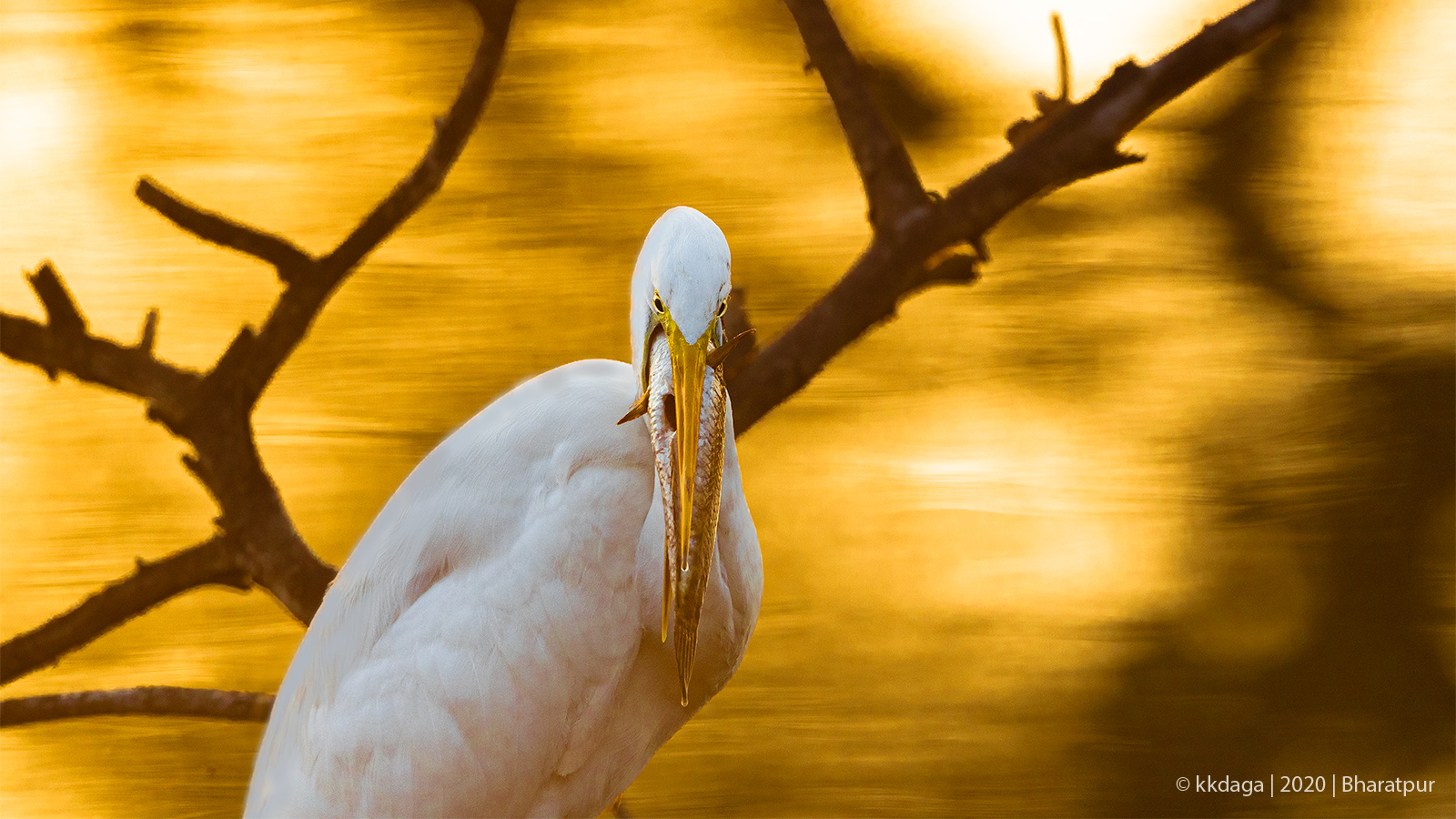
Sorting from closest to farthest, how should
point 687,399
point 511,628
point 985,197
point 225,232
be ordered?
point 687,399, point 511,628, point 225,232, point 985,197

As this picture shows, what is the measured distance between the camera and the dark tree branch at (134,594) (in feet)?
3.42

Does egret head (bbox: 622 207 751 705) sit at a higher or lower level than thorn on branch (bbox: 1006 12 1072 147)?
lower

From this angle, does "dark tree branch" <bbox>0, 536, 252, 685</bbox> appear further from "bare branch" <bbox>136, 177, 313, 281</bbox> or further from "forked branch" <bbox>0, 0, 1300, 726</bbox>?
"bare branch" <bbox>136, 177, 313, 281</bbox>

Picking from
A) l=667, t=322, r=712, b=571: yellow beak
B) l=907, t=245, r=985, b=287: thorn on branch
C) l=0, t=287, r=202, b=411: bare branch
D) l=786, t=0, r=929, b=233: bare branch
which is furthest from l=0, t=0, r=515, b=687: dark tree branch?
l=667, t=322, r=712, b=571: yellow beak

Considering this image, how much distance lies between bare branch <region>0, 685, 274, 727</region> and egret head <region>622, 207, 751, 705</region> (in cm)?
63

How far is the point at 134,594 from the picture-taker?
1.04 metres

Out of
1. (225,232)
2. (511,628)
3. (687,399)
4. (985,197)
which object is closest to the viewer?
(687,399)

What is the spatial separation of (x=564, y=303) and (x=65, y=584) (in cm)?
67

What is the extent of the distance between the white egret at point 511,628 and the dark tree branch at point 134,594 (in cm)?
35

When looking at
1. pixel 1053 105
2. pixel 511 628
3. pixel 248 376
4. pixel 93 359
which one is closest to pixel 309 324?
pixel 248 376

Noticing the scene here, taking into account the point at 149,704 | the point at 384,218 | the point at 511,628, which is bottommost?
the point at 149,704

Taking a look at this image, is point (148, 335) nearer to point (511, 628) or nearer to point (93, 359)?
point (93, 359)

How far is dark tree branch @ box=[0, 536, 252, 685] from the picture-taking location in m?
1.04

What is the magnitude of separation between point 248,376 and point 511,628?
0.50m
